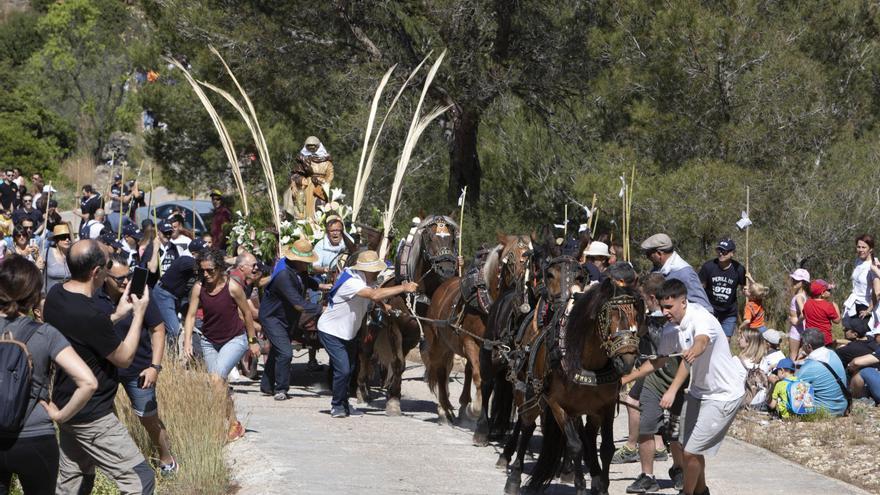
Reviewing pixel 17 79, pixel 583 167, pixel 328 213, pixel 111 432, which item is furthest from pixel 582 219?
pixel 17 79

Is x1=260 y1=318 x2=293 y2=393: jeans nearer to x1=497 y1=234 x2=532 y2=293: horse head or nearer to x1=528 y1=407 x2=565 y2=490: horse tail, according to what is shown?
x1=497 y1=234 x2=532 y2=293: horse head

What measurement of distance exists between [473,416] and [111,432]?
5.97 metres

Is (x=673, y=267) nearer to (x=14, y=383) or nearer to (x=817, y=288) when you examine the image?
(x=817, y=288)

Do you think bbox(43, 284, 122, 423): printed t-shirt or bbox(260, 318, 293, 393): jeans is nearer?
bbox(43, 284, 122, 423): printed t-shirt

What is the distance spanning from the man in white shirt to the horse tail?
3.69ft

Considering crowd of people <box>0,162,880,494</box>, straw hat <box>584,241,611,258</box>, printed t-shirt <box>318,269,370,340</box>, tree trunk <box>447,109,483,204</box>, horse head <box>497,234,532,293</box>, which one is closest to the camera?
crowd of people <box>0,162,880,494</box>

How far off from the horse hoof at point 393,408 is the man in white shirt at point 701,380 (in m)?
5.01

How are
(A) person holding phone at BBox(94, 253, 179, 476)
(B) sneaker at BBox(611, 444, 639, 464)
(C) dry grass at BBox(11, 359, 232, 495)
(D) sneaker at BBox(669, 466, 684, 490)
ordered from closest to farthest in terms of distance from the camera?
(A) person holding phone at BBox(94, 253, 179, 476) → (C) dry grass at BBox(11, 359, 232, 495) → (D) sneaker at BBox(669, 466, 684, 490) → (B) sneaker at BBox(611, 444, 639, 464)

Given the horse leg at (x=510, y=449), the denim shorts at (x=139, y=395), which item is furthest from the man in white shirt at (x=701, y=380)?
the denim shorts at (x=139, y=395)

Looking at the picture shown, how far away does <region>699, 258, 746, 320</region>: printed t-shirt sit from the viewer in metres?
13.0

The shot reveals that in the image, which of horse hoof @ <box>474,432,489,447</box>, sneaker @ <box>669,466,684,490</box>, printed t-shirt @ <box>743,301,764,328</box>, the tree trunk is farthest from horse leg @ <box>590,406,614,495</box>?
the tree trunk

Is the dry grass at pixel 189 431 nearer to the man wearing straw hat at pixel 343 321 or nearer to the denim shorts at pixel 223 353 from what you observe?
the denim shorts at pixel 223 353

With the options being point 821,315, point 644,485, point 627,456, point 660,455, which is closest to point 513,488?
point 644,485

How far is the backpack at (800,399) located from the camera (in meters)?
13.3
